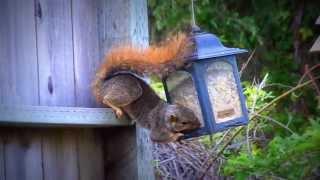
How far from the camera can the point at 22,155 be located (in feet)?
6.04

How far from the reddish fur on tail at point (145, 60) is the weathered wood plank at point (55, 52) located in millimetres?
93

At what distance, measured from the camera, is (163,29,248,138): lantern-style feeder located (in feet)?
6.55

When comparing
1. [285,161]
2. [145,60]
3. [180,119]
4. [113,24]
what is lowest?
[285,161]

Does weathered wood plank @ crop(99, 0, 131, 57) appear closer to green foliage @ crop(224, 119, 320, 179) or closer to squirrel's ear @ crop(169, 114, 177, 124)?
squirrel's ear @ crop(169, 114, 177, 124)

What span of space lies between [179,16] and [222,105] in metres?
2.33

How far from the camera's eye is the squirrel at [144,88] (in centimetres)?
196

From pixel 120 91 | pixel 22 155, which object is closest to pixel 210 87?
pixel 120 91

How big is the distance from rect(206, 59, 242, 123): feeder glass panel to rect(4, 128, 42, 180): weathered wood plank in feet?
1.86

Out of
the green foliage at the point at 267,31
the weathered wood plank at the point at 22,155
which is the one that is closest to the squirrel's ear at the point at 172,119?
the weathered wood plank at the point at 22,155

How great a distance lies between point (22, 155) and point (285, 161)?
115cm

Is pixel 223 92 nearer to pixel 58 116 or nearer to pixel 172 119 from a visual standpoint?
pixel 172 119

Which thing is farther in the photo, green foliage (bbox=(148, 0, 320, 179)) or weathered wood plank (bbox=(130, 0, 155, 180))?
green foliage (bbox=(148, 0, 320, 179))

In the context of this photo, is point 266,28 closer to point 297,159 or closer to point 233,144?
point 233,144

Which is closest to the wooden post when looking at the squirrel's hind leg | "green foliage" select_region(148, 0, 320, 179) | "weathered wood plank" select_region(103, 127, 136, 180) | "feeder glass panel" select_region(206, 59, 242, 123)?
"weathered wood plank" select_region(103, 127, 136, 180)
